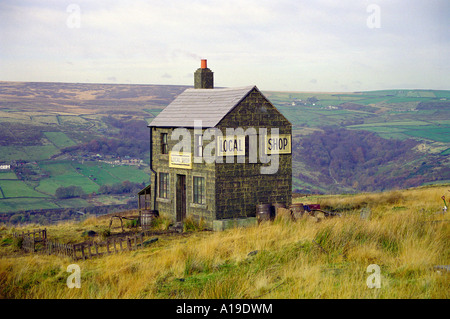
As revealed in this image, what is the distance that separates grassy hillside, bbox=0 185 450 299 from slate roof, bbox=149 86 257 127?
658 centimetres

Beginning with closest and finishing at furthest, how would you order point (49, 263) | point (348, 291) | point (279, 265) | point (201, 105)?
point (348, 291)
point (279, 265)
point (49, 263)
point (201, 105)

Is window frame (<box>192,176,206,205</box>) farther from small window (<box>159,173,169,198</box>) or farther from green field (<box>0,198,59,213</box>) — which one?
green field (<box>0,198,59,213</box>)

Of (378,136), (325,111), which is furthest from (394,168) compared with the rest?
(325,111)

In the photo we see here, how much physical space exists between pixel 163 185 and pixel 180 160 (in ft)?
6.45

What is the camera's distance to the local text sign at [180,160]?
22.1 m

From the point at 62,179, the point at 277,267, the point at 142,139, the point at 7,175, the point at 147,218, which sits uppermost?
the point at 277,267

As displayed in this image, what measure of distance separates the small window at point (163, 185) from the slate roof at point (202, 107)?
2.30m

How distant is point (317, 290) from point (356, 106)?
157051mm

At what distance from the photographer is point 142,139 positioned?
472 feet

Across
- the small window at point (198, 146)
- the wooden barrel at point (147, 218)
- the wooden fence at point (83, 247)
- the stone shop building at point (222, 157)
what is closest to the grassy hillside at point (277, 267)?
the wooden fence at point (83, 247)

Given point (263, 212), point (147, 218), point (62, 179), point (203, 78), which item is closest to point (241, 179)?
point (263, 212)

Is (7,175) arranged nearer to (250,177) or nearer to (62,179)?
(62,179)

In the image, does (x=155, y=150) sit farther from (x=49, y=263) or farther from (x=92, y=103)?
(x=92, y=103)

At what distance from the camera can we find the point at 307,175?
114812mm
